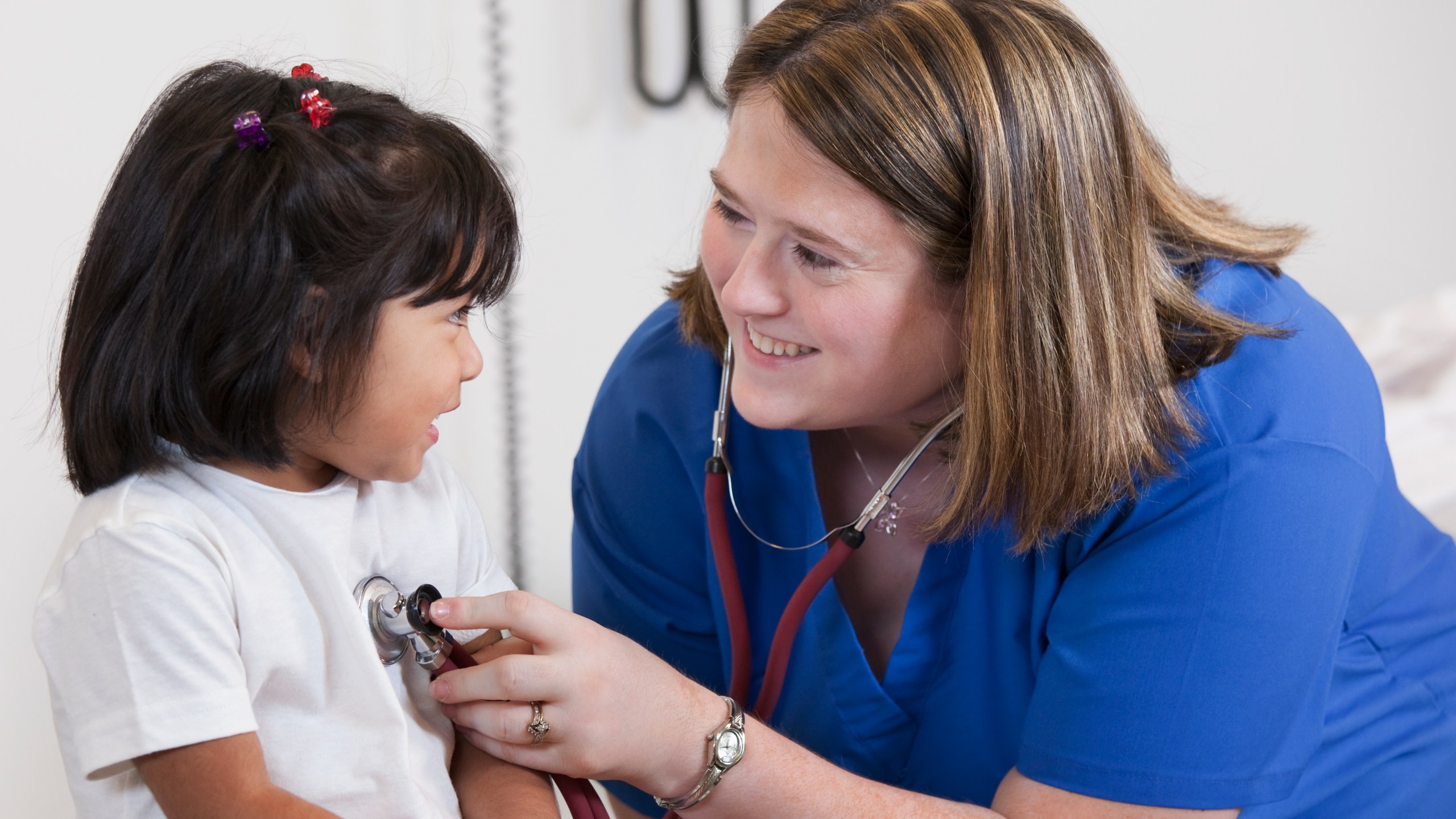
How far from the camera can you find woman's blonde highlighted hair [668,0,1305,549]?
92 centimetres

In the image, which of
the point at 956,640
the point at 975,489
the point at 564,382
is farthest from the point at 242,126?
the point at 564,382

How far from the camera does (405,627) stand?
846mm

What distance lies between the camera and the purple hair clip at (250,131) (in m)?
0.76

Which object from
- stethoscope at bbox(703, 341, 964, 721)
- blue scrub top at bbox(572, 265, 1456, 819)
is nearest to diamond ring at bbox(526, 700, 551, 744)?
stethoscope at bbox(703, 341, 964, 721)

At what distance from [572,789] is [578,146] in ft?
4.71

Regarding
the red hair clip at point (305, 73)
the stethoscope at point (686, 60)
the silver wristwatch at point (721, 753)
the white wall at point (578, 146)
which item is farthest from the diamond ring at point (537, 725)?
the stethoscope at point (686, 60)

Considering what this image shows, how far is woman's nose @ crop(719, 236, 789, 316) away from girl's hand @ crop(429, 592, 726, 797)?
0.29m

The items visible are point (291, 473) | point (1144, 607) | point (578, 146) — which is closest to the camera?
point (291, 473)

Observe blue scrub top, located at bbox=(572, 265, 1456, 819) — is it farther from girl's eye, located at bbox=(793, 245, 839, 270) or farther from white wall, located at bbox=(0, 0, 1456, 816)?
white wall, located at bbox=(0, 0, 1456, 816)

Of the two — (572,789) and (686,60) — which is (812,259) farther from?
(686,60)

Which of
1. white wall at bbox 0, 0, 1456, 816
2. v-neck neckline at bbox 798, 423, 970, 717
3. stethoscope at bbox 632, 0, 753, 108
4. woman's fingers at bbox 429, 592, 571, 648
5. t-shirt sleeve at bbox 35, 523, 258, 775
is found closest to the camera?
Answer: t-shirt sleeve at bbox 35, 523, 258, 775

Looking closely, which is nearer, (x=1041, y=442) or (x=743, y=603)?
(x=1041, y=442)

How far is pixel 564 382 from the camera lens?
222 cm

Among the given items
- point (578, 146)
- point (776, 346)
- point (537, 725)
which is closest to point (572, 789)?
point (537, 725)
